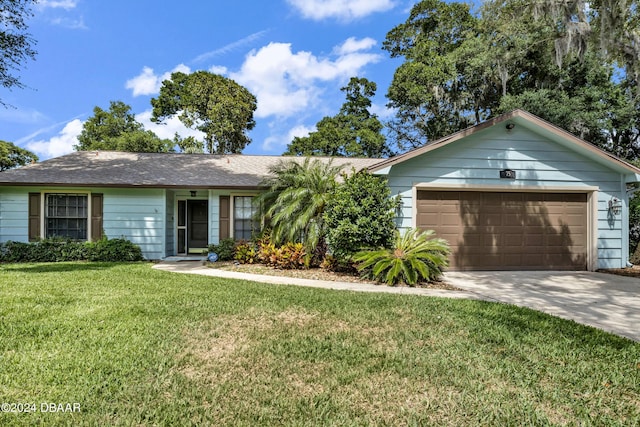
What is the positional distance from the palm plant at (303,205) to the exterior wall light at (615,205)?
7480 mm

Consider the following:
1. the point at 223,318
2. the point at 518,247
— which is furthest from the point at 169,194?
the point at 518,247

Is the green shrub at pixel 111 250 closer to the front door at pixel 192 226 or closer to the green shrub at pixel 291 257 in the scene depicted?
→ the front door at pixel 192 226

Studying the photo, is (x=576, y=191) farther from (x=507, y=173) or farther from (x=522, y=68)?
(x=522, y=68)

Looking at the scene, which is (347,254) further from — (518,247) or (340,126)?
(340,126)

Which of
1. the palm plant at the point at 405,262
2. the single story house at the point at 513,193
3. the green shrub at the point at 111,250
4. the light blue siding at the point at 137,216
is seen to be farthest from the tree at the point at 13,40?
the palm plant at the point at 405,262

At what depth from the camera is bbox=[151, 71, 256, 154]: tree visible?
24.4 m

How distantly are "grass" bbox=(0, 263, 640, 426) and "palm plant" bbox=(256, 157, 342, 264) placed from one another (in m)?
3.54

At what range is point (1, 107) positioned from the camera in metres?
10.4

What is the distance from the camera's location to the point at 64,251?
9.78 m

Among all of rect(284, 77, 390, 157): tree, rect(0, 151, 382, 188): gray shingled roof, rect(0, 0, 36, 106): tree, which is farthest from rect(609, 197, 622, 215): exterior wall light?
rect(0, 0, 36, 106): tree

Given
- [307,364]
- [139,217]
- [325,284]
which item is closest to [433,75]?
[325,284]

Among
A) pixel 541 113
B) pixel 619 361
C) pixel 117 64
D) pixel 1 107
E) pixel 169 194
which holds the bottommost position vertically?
pixel 619 361

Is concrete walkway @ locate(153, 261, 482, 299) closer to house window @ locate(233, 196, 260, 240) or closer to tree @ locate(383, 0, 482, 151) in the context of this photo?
house window @ locate(233, 196, 260, 240)

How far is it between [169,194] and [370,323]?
9.31 m
